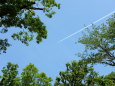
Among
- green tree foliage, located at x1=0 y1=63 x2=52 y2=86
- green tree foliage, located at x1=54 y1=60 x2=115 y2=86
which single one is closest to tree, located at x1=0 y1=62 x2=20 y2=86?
green tree foliage, located at x1=0 y1=63 x2=52 y2=86

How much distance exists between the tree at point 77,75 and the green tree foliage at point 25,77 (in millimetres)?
2314

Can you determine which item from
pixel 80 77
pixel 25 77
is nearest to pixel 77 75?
pixel 80 77

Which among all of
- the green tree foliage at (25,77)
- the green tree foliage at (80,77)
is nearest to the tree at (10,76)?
the green tree foliage at (25,77)

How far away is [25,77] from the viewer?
2584 cm

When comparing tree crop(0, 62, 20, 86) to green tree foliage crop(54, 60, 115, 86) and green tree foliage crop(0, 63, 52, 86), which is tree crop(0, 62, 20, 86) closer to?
green tree foliage crop(0, 63, 52, 86)

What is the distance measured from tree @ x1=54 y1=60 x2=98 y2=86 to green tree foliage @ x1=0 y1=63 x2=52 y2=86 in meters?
2.31

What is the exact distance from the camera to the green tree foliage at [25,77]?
2505 centimetres

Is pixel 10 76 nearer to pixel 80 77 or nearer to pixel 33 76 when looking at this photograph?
pixel 33 76

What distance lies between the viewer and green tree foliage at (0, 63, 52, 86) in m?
25.0

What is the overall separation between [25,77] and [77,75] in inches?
239

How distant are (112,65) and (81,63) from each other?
3518mm

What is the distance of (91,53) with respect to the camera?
25.0 m

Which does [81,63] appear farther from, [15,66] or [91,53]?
[15,66]

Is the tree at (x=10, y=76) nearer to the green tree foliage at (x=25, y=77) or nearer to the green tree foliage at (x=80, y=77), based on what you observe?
the green tree foliage at (x=25, y=77)
